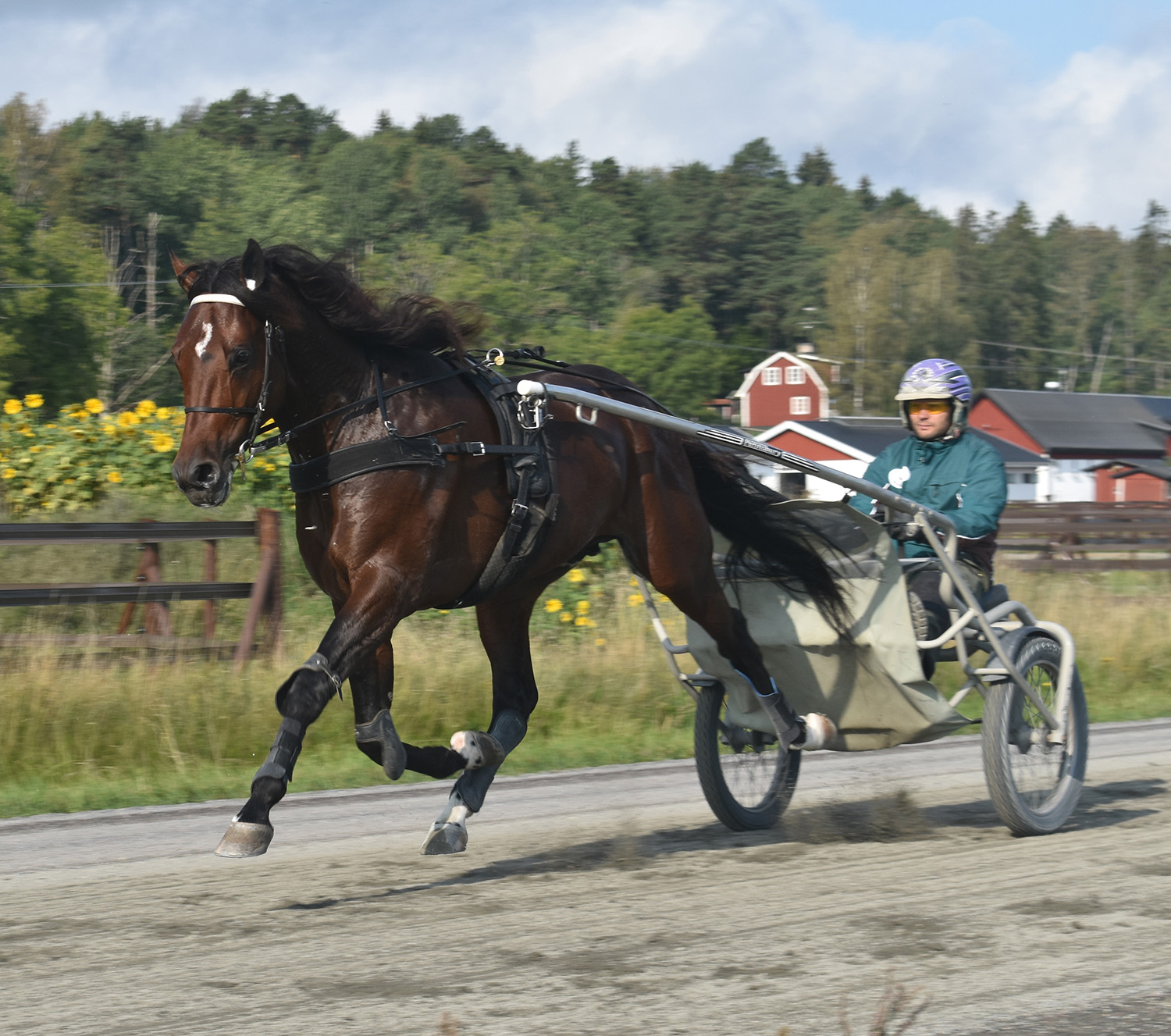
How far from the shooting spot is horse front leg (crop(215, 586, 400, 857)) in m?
4.14

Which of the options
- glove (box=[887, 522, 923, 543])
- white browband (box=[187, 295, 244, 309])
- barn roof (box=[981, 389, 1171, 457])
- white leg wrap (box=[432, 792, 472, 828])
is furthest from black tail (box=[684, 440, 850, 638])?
barn roof (box=[981, 389, 1171, 457])

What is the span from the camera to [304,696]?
14.1ft

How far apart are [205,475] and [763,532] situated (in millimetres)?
2498

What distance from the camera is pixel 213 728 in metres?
7.59

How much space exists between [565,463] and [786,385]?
2804 inches

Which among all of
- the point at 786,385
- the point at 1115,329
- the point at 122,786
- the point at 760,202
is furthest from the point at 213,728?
the point at 1115,329

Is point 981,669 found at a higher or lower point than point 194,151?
lower

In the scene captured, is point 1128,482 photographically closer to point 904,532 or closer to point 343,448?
point 904,532

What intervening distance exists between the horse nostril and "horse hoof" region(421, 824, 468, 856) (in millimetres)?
1401

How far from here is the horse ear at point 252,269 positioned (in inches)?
175

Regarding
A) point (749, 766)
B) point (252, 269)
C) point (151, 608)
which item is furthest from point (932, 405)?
point (151, 608)

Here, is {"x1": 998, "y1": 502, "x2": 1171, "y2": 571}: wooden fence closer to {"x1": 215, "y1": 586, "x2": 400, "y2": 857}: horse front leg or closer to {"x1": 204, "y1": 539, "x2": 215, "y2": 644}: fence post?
{"x1": 204, "y1": 539, "x2": 215, "y2": 644}: fence post

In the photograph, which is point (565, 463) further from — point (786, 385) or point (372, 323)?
point (786, 385)

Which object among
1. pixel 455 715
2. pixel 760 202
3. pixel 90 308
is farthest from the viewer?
pixel 760 202
